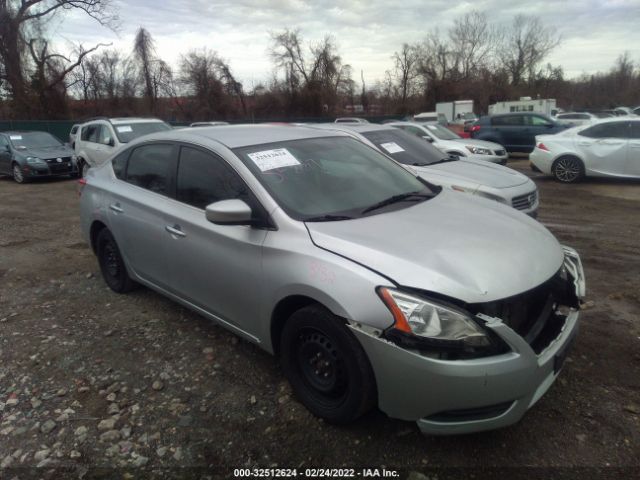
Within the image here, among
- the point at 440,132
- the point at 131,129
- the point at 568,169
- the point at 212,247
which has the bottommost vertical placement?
the point at 568,169

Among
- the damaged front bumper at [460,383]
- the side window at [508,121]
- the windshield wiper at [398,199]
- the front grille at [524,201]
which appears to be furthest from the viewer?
the side window at [508,121]

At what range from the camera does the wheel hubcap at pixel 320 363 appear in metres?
2.55

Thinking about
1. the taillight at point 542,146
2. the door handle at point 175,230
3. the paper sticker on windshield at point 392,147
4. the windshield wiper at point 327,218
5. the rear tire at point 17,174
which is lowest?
the rear tire at point 17,174

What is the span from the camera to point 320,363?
8.73 ft

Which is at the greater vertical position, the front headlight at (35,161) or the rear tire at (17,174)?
the front headlight at (35,161)

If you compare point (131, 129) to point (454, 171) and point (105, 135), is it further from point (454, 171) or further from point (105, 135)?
point (454, 171)

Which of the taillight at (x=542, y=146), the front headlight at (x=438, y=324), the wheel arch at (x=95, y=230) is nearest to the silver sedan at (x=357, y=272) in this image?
the front headlight at (x=438, y=324)

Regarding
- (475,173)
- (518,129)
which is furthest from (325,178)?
(518,129)

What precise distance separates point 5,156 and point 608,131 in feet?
54.1

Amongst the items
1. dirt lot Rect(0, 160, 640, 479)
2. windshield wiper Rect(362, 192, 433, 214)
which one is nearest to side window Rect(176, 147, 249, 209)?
windshield wiper Rect(362, 192, 433, 214)

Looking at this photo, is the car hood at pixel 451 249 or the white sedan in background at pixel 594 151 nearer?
the car hood at pixel 451 249

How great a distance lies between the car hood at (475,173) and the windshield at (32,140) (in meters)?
12.8

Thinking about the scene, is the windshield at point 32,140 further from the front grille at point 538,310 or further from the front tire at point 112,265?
the front grille at point 538,310

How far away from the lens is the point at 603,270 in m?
4.99
